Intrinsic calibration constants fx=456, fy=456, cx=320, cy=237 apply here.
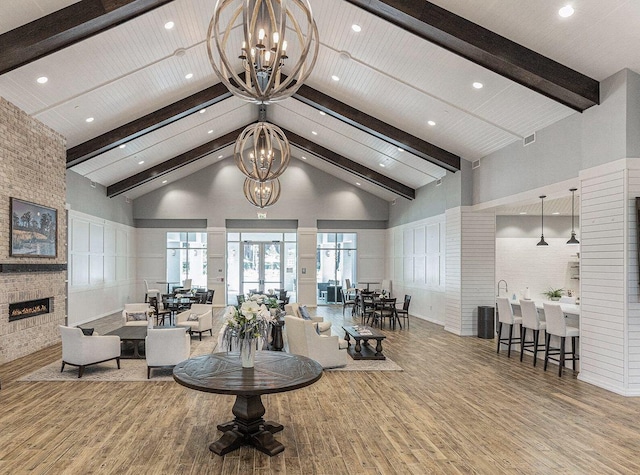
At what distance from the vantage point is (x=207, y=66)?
30.6 feet

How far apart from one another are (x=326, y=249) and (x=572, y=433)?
1312 centimetres

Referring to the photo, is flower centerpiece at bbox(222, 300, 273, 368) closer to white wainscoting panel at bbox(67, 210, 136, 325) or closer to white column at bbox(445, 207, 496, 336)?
white column at bbox(445, 207, 496, 336)

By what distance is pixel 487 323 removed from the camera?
9.97 m

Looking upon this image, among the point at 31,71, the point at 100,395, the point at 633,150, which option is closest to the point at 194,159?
the point at 31,71

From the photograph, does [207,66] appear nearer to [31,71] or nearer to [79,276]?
[31,71]

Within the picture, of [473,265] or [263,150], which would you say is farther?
[473,265]

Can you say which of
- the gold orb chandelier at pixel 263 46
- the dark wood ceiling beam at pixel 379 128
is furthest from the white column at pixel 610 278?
the gold orb chandelier at pixel 263 46

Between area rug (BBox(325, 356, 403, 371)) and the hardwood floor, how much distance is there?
25 cm

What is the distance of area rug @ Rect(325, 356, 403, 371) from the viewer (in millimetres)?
7129

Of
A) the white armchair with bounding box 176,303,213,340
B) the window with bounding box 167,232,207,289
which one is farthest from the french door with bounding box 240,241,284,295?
the white armchair with bounding box 176,303,213,340

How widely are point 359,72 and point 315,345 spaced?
201 inches

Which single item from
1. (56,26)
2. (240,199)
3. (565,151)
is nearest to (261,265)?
(240,199)

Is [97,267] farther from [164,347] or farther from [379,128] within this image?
[379,128]

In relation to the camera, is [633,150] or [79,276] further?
[79,276]
